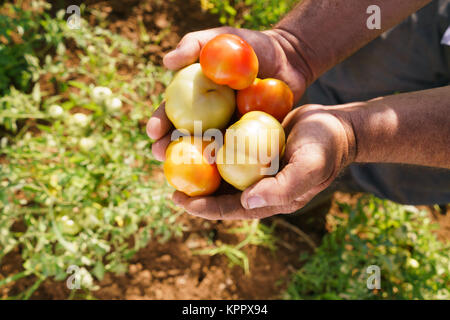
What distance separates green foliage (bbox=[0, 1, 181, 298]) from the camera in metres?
2.06

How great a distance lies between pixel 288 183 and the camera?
1.39 meters

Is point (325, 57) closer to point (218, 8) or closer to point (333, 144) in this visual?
point (333, 144)

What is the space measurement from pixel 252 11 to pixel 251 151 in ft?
7.19

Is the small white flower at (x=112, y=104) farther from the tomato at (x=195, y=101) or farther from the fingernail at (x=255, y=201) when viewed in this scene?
the fingernail at (x=255, y=201)

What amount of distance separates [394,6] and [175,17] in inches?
78.3

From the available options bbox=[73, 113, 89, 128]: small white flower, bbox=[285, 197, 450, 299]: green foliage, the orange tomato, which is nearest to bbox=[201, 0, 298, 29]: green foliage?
bbox=[73, 113, 89, 128]: small white flower

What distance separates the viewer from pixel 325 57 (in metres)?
2.12

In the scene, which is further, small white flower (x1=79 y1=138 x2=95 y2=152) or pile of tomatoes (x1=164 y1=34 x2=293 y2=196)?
small white flower (x1=79 y1=138 x2=95 y2=152)

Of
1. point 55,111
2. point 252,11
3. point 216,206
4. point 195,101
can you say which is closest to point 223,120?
point 195,101

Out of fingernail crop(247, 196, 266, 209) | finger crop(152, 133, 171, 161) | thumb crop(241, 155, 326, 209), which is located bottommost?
fingernail crop(247, 196, 266, 209)

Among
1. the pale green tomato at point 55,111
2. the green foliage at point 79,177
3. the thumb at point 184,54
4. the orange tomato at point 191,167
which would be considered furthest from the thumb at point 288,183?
the pale green tomato at point 55,111

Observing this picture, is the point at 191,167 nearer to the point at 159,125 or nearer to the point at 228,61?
the point at 159,125

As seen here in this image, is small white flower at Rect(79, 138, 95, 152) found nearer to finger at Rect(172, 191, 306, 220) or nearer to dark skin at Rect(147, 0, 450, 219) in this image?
dark skin at Rect(147, 0, 450, 219)
